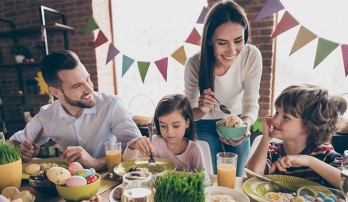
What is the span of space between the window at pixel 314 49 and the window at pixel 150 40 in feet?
4.06

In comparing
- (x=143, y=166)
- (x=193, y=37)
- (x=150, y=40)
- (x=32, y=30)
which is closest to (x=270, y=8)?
(x=193, y=37)

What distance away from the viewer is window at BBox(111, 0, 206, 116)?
3.66m

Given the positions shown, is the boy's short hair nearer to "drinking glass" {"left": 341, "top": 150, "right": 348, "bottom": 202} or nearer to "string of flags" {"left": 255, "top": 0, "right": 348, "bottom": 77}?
"drinking glass" {"left": 341, "top": 150, "right": 348, "bottom": 202}

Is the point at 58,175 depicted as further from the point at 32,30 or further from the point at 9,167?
the point at 32,30

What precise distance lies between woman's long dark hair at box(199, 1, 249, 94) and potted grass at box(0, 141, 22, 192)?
4.04 ft

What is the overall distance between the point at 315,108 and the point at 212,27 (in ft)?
2.69

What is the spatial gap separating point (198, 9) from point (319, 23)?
1513 mm

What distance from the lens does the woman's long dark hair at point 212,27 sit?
164cm

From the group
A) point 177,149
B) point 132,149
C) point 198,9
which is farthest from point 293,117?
point 198,9

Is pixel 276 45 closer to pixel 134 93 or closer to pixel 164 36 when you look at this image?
pixel 164 36

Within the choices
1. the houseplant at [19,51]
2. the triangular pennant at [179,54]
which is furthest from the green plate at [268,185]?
the houseplant at [19,51]

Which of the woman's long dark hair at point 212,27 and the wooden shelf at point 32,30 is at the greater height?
the wooden shelf at point 32,30

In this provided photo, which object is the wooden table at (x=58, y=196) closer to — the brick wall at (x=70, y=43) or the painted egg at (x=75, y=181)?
the painted egg at (x=75, y=181)

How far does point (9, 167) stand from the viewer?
3.43 ft
